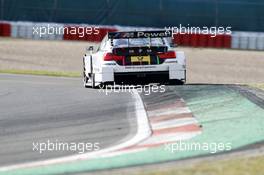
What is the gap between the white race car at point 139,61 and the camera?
14375mm

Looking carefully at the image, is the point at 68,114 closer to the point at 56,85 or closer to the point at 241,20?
the point at 56,85

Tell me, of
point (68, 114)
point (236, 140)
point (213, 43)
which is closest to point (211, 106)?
point (68, 114)

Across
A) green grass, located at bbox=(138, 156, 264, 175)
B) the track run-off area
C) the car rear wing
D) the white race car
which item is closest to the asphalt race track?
the track run-off area

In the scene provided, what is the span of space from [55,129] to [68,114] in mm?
1359

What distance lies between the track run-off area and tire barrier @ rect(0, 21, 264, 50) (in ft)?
57.1

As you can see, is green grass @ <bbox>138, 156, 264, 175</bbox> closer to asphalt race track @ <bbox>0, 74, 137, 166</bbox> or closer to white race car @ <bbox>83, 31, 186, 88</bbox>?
Result: asphalt race track @ <bbox>0, 74, 137, 166</bbox>

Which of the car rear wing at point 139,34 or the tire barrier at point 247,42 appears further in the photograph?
the tire barrier at point 247,42

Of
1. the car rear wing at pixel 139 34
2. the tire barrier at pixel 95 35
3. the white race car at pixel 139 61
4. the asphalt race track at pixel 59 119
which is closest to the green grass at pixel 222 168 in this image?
the asphalt race track at pixel 59 119

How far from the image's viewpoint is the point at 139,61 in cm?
1445

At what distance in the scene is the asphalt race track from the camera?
8.09 m

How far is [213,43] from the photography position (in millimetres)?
30531

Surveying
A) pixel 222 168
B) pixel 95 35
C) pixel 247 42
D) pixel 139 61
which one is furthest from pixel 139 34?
pixel 95 35

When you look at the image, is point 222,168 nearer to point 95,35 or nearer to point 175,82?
point 175,82

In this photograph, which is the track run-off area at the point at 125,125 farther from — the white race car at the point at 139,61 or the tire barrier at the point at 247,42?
the tire barrier at the point at 247,42
